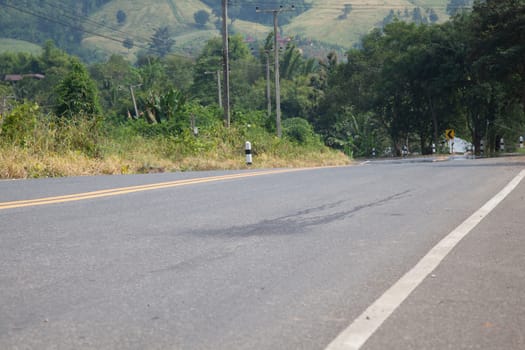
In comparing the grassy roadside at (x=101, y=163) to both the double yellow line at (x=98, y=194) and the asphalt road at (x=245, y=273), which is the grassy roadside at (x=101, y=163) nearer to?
the double yellow line at (x=98, y=194)

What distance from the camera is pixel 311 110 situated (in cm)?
9156

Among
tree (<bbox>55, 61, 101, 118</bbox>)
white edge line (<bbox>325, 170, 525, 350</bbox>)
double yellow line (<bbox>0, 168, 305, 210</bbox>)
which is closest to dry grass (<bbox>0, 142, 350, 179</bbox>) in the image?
double yellow line (<bbox>0, 168, 305, 210</bbox>)

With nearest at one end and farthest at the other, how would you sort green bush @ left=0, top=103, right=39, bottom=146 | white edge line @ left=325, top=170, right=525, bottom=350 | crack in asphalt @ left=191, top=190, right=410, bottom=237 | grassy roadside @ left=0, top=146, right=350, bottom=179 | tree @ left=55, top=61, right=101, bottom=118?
white edge line @ left=325, top=170, right=525, bottom=350 < crack in asphalt @ left=191, top=190, right=410, bottom=237 < grassy roadside @ left=0, top=146, right=350, bottom=179 < green bush @ left=0, top=103, right=39, bottom=146 < tree @ left=55, top=61, right=101, bottom=118

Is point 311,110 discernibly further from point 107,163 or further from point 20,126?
point 20,126

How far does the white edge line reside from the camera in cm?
379

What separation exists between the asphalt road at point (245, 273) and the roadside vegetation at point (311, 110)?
781cm

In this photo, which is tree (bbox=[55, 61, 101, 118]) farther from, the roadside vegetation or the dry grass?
the dry grass

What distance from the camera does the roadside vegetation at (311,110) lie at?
1833 cm

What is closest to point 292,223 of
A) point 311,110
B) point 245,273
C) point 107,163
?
point 245,273

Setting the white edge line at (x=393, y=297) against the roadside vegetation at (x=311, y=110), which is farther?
the roadside vegetation at (x=311, y=110)

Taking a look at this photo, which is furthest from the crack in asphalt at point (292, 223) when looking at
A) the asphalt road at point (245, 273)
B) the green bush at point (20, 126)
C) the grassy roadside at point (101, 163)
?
the green bush at point (20, 126)

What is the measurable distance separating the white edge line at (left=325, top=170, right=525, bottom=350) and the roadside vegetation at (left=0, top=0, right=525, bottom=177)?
10257mm

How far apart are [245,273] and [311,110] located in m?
86.8

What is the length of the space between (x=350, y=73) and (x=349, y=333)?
213 feet
